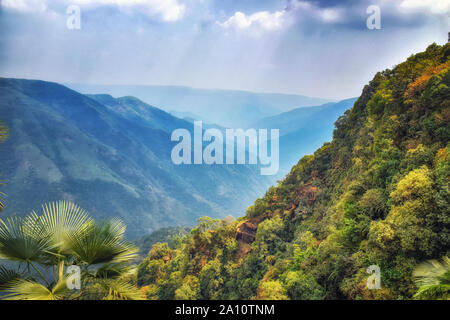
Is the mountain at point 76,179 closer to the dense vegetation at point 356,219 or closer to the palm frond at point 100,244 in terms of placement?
the dense vegetation at point 356,219

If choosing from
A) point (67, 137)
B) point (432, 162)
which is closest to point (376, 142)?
point (432, 162)

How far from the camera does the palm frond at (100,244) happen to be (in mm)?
4605

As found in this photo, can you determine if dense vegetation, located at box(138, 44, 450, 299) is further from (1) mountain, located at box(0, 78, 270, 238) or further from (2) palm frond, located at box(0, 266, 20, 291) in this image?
(1) mountain, located at box(0, 78, 270, 238)

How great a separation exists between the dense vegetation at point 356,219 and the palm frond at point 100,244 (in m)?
5.18

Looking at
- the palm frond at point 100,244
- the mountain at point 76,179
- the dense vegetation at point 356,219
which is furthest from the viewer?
the mountain at point 76,179

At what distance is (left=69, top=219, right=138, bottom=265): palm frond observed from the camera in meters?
4.61

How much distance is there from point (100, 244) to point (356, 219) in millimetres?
13215

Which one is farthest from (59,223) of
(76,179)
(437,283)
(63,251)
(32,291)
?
(76,179)

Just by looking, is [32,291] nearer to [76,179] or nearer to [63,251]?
[63,251]

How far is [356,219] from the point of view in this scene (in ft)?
46.4

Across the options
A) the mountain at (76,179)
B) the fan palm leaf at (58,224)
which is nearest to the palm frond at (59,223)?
the fan palm leaf at (58,224)

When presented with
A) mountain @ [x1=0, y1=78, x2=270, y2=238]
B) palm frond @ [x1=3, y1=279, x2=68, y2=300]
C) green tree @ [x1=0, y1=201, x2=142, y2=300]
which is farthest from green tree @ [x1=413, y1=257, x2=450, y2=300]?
mountain @ [x1=0, y1=78, x2=270, y2=238]
